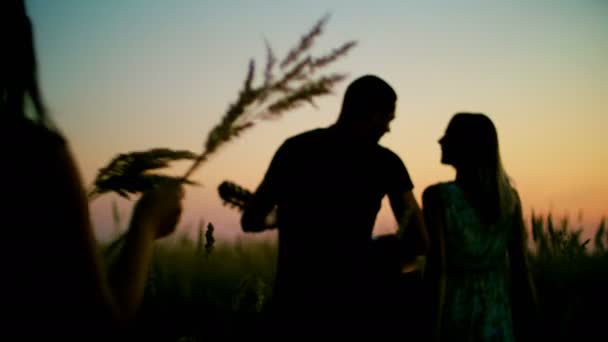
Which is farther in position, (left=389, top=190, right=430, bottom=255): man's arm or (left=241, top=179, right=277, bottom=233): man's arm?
(left=389, top=190, right=430, bottom=255): man's arm

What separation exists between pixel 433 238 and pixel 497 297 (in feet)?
1.49

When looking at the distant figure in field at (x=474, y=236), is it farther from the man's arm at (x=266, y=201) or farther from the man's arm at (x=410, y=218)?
the man's arm at (x=266, y=201)

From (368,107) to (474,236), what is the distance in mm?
709

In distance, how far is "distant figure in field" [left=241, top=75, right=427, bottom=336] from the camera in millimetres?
1954

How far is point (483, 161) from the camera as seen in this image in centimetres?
231

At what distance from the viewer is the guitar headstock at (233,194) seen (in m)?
1.95

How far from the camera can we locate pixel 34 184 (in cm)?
80

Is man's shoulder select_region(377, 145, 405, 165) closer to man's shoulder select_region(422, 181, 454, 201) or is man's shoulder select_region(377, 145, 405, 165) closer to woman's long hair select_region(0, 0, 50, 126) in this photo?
man's shoulder select_region(422, 181, 454, 201)

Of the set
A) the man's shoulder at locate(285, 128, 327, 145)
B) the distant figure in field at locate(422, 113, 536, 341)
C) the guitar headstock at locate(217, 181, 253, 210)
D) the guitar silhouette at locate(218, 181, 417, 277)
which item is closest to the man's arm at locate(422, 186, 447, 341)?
the distant figure in field at locate(422, 113, 536, 341)

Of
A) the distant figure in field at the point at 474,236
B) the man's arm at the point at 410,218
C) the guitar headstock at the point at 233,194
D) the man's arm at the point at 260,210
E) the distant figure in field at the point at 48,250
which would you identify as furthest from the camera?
the distant figure in field at the point at 474,236

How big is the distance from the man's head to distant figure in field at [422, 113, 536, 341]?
37 cm

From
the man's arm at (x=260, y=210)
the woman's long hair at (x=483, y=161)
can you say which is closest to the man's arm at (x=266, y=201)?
the man's arm at (x=260, y=210)

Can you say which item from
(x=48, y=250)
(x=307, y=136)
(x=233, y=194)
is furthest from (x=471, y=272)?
(x=48, y=250)

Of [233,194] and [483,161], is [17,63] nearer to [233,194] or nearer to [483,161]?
[233,194]
